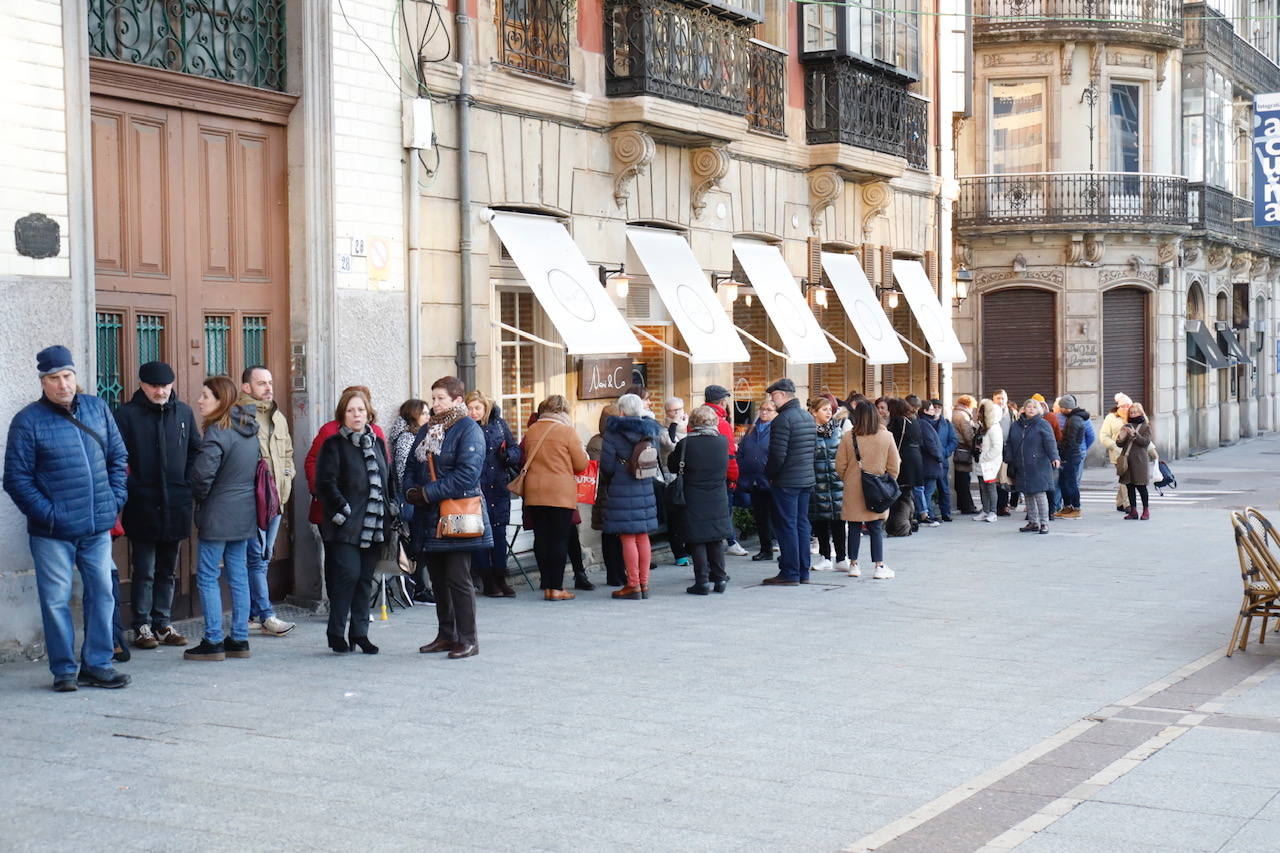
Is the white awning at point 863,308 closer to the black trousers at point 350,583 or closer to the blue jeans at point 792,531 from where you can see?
the blue jeans at point 792,531

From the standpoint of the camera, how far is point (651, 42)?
16094 millimetres

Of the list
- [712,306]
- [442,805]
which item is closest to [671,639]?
[442,805]

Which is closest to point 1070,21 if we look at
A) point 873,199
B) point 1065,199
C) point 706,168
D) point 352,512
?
point 1065,199

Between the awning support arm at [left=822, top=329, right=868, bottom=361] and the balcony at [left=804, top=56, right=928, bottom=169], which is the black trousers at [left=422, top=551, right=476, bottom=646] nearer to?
the awning support arm at [left=822, top=329, right=868, bottom=361]

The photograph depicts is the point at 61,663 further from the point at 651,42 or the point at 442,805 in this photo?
the point at 651,42

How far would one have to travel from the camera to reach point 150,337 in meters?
11.3

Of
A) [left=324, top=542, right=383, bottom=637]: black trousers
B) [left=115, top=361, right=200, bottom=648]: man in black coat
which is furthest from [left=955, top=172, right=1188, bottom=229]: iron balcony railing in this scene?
[left=115, top=361, right=200, bottom=648]: man in black coat

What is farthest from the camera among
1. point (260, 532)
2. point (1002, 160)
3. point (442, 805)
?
point (1002, 160)

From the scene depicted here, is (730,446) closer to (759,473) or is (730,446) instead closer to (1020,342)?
(759,473)

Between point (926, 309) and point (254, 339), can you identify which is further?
point (926, 309)

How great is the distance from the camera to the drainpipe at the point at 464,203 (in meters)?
13.9

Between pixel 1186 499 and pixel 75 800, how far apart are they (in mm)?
20117

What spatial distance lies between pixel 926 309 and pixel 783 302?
4.76 meters

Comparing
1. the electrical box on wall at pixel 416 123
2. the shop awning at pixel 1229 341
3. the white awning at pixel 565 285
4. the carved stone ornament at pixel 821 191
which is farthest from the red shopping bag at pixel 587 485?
the shop awning at pixel 1229 341
